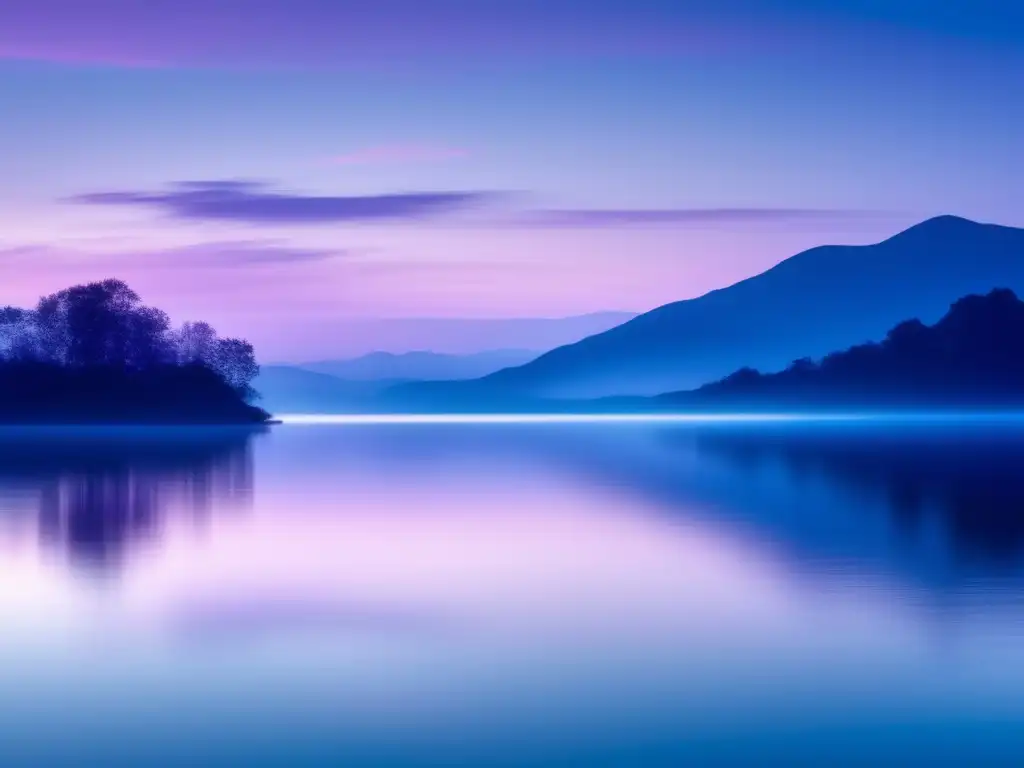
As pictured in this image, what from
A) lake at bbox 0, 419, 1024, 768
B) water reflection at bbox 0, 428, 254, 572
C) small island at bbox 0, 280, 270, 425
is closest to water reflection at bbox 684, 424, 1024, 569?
lake at bbox 0, 419, 1024, 768

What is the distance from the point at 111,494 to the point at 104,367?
3634 inches

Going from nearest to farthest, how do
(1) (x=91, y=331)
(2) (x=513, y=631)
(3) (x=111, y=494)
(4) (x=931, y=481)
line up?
(2) (x=513, y=631)
(3) (x=111, y=494)
(4) (x=931, y=481)
(1) (x=91, y=331)

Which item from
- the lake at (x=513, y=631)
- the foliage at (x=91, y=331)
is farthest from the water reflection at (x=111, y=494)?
the foliage at (x=91, y=331)

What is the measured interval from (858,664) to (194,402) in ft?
387

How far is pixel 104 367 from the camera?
4786 inches

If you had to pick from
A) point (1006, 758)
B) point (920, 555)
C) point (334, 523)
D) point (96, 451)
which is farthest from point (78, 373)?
point (1006, 758)

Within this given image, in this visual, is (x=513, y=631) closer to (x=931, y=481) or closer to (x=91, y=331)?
(x=931, y=481)

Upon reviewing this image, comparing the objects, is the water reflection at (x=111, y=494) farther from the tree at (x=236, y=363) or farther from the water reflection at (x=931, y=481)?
the tree at (x=236, y=363)

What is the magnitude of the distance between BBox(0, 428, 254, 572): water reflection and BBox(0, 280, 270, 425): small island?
6324 centimetres

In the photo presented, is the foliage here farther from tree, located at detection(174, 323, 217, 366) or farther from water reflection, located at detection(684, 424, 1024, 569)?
water reflection, located at detection(684, 424, 1024, 569)

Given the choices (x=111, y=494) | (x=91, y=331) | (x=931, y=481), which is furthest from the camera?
(x=91, y=331)

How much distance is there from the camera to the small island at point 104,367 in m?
120

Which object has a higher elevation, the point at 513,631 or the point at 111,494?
the point at 111,494

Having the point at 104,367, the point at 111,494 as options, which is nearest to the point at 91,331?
the point at 104,367
